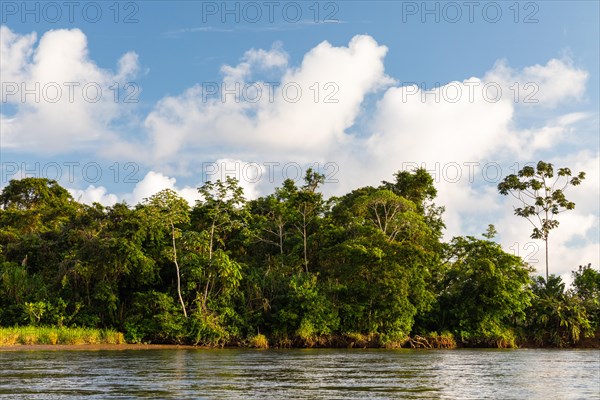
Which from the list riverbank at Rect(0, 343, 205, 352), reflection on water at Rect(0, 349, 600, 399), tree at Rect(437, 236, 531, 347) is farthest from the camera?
tree at Rect(437, 236, 531, 347)

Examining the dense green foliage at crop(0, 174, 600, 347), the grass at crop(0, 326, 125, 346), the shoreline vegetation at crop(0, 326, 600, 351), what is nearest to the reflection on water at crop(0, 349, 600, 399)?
the grass at crop(0, 326, 125, 346)

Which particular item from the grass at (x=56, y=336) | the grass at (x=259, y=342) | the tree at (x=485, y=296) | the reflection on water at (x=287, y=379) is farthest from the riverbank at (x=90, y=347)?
the tree at (x=485, y=296)

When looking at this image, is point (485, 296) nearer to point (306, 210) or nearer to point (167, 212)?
point (306, 210)

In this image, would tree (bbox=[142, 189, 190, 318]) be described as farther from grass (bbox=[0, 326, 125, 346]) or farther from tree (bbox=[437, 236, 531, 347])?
tree (bbox=[437, 236, 531, 347])

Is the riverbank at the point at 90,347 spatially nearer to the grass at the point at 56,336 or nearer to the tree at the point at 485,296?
the grass at the point at 56,336

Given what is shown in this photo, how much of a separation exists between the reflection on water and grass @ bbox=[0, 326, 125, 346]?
8591mm

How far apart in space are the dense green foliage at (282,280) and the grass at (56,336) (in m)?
1.28

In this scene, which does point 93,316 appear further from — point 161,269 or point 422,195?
point 422,195

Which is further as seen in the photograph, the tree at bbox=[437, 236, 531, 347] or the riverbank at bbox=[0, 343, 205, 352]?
the tree at bbox=[437, 236, 531, 347]

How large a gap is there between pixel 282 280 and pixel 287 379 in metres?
25.3

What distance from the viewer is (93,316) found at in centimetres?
3978

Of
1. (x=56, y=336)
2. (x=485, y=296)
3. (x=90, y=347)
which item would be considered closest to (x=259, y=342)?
(x=90, y=347)

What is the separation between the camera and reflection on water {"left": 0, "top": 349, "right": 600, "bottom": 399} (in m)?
15.1

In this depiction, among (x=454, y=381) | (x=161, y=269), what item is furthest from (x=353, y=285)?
(x=454, y=381)
